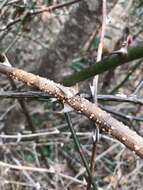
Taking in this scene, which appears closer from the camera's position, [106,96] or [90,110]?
[90,110]

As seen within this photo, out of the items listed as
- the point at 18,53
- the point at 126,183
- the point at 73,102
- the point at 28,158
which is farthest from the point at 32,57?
the point at 73,102

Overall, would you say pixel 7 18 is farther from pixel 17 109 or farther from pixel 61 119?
pixel 61 119

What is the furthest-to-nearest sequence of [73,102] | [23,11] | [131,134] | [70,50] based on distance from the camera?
[70,50]
[23,11]
[73,102]
[131,134]

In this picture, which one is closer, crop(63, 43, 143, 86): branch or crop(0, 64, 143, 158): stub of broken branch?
crop(0, 64, 143, 158): stub of broken branch

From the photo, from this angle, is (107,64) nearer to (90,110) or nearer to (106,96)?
(106,96)

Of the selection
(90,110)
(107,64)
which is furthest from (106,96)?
(90,110)
